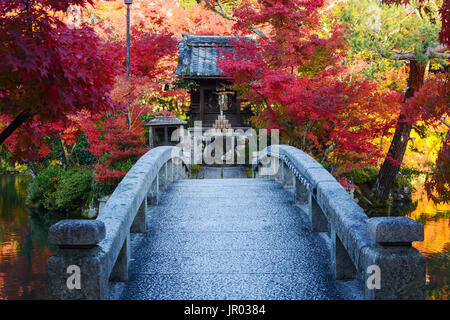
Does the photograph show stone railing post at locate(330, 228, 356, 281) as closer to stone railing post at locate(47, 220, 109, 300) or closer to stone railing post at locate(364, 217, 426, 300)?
stone railing post at locate(364, 217, 426, 300)

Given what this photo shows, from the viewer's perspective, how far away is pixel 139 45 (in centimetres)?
1590

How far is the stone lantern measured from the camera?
14344 millimetres

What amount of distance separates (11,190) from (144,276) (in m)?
16.9

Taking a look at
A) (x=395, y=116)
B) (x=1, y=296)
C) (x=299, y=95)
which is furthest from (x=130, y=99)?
(x=395, y=116)

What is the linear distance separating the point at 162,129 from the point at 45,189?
14.2 ft

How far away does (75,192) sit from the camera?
43.9ft

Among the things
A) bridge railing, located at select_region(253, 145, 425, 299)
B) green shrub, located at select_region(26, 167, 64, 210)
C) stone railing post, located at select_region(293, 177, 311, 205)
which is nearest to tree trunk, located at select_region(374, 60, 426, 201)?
stone railing post, located at select_region(293, 177, 311, 205)

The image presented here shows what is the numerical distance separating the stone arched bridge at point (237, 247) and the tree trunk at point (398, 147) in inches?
270

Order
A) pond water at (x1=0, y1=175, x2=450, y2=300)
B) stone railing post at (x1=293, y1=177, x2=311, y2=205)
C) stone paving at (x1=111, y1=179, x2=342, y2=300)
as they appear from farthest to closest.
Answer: pond water at (x1=0, y1=175, x2=450, y2=300), stone railing post at (x1=293, y1=177, x2=311, y2=205), stone paving at (x1=111, y1=179, x2=342, y2=300)

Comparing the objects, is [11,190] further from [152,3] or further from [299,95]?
[299,95]

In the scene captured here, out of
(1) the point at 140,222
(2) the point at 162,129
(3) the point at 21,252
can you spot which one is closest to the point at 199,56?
(2) the point at 162,129

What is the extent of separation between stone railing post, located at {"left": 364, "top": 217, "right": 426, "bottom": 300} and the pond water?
19.7 feet

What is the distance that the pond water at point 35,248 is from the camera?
27.9 ft

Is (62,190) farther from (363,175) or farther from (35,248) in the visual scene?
(363,175)
